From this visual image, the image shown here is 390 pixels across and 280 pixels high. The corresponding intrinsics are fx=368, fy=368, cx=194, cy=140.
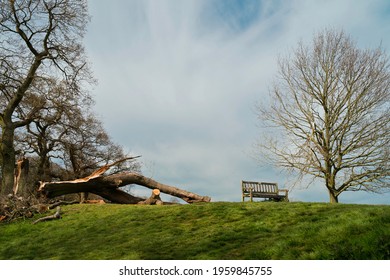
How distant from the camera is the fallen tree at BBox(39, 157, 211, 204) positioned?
57.6 feet

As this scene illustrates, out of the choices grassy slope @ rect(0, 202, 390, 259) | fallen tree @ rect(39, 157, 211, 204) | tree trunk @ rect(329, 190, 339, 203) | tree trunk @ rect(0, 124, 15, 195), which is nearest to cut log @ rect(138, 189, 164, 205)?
fallen tree @ rect(39, 157, 211, 204)

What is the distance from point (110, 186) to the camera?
18328 millimetres

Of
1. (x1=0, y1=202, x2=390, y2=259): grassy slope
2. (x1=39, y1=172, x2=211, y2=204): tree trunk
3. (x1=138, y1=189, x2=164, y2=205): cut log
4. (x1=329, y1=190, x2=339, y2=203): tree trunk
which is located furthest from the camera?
(x1=329, y1=190, x2=339, y2=203): tree trunk

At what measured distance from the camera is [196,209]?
13.0m

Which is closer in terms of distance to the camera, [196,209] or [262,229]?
[262,229]

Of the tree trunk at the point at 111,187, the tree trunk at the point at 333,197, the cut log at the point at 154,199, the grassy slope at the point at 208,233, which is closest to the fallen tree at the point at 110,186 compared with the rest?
the tree trunk at the point at 111,187

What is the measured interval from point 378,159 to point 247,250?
15.9 metres

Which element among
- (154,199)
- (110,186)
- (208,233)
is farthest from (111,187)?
(208,233)

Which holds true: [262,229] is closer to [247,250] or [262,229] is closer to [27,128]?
[247,250]

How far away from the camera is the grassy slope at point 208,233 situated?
22.9ft

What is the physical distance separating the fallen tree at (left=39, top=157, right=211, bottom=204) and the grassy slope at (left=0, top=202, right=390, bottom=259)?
2.60 m

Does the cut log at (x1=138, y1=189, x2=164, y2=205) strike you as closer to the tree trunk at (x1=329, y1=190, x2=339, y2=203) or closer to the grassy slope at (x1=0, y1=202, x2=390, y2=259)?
the grassy slope at (x1=0, y1=202, x2=390, y2=259)

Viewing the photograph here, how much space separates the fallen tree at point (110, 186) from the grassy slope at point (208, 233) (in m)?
2.60
